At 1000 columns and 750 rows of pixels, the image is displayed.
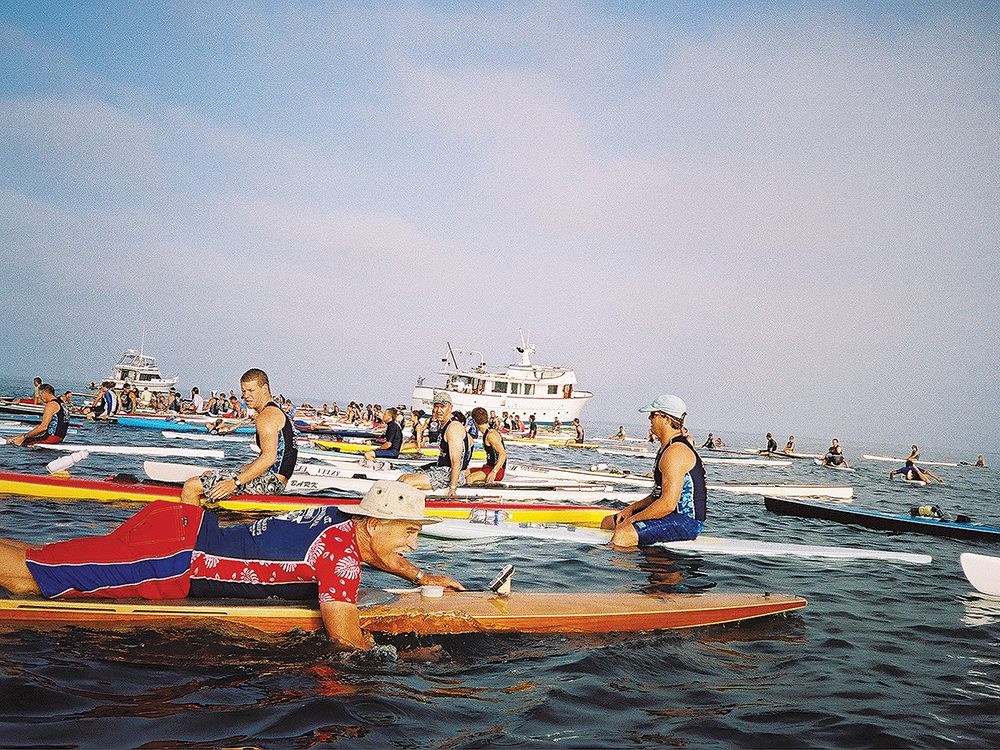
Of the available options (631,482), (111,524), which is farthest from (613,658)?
(631,482)

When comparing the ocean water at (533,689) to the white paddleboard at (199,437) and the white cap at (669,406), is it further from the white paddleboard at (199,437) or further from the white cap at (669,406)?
the white paddleboard at (199,437)

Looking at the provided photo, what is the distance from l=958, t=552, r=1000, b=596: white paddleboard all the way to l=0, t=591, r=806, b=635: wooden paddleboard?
326 cm

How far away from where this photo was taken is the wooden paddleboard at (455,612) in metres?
4.68

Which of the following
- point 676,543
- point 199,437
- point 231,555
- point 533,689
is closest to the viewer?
point 533,689

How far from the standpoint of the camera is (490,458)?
13844 millimetres

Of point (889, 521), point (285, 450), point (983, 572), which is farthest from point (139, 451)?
point (983, 572)

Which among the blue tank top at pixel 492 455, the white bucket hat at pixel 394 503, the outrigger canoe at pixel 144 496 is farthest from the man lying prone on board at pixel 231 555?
the blue tank top at pixel 492 455

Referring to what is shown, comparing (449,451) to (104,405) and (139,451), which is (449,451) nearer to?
(139,451)

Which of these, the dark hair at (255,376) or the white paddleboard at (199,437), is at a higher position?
the dark hair at (255,376)

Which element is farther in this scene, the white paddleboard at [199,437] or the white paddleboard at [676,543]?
the white paddleboard at [199,437]

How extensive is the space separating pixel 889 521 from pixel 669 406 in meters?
7.86

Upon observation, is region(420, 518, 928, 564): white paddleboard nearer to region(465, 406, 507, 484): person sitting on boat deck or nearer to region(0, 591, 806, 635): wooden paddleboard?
region(465, 406, 507, 484): person sitting on boat deck

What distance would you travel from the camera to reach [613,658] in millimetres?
5348

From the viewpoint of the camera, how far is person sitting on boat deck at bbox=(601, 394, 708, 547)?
8734 mm
